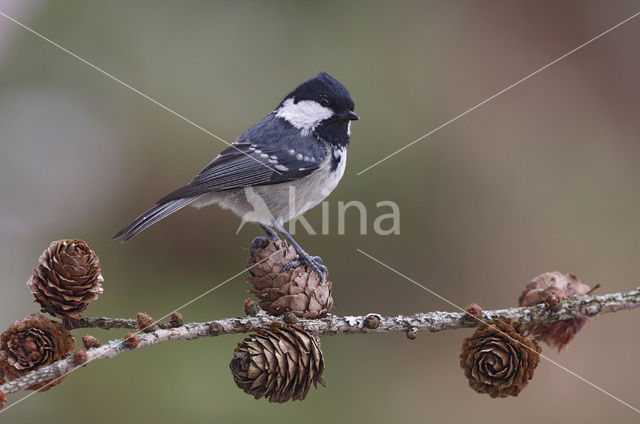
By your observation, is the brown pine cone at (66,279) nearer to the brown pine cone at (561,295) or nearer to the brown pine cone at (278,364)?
the brown pine cone at (278,364)

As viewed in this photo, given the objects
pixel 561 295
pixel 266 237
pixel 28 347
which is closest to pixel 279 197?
pixel 266 237

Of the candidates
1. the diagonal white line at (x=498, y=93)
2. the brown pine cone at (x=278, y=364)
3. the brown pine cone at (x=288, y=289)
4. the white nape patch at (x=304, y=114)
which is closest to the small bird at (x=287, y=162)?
the white nape patch at (x=304, y=114)

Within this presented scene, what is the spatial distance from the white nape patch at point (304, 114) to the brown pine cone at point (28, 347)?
1.36m

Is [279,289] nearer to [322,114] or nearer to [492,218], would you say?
[322,114]

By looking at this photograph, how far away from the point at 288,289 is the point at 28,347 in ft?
1.73

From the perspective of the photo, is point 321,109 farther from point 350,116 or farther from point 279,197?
point 279,197

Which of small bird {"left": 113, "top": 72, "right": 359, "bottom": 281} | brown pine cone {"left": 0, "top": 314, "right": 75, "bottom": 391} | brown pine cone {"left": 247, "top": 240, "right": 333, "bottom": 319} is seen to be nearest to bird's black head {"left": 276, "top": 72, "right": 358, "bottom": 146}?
small bird {"left": 113, "top": 72, "right": 359, "bottom": 281}

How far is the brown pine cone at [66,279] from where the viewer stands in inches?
43.5

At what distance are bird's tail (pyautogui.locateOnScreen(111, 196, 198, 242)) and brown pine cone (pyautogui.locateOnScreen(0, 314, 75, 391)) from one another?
0.46 metres

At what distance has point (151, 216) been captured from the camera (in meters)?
1.75

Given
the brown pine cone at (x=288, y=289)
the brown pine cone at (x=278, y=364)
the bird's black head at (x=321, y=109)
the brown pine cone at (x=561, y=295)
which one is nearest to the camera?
the brown pine cone at (x=278, y=364)

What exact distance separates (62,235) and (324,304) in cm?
124

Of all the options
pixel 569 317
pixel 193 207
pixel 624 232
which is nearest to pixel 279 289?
pixel 569 317

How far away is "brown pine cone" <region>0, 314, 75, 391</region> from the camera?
41.3 inches
